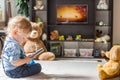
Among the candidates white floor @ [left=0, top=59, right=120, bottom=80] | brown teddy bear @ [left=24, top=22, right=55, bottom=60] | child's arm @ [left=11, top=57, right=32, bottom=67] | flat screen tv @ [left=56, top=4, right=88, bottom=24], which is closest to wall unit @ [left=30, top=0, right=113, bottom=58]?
flat screen tv @ [left=56, top=4, right=88, bottom=24]

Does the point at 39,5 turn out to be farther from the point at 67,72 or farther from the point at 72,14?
the point at 67,72

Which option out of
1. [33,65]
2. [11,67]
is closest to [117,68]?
[33,65]

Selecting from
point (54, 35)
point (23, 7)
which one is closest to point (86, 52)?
point (54, 35)

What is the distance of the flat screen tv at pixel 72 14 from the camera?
4461mm

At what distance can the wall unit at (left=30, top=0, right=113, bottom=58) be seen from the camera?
14.5 ft

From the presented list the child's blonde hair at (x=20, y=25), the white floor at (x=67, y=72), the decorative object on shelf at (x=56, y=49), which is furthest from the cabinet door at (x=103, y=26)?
the child's blonde hair at (x=20, y=25)

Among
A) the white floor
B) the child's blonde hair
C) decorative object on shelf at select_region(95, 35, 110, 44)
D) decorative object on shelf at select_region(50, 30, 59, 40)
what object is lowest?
the white floor

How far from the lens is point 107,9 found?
434cm

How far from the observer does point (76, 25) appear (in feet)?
14.8

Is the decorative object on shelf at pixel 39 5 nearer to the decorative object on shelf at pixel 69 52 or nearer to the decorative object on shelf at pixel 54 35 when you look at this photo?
the decorative object on shelf at pixel 54 35

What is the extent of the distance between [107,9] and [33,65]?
2.59m

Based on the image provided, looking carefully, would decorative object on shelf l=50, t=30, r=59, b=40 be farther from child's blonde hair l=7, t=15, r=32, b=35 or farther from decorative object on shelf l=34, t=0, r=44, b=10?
child's blonde hair l=7, t=15, r=32, b=35

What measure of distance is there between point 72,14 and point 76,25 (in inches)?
8.4

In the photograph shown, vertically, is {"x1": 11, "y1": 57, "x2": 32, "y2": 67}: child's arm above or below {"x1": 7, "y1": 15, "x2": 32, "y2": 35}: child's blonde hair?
below
